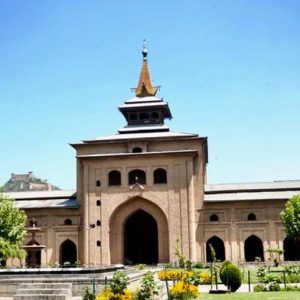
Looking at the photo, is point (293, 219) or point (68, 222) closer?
point (293, 219)

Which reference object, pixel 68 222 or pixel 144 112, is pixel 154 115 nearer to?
pixel 144 112

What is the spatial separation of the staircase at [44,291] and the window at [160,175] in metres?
26.2

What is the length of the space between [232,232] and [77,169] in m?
14.2

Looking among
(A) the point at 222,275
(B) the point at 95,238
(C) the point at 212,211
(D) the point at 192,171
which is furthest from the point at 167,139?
(A) the point at 222,275

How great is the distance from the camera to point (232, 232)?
43344 mm

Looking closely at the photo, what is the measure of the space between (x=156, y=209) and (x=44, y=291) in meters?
26.1

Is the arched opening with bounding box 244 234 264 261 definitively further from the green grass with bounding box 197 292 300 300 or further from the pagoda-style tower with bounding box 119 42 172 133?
the green grass with bounding box 197 292 300 300

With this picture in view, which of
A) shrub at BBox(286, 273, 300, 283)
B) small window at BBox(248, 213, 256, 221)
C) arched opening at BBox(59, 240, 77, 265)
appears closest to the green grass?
shrub at BBox(286, 273, 300, 283)

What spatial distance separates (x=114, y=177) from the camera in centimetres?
4488

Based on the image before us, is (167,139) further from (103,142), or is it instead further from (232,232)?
(232,232)

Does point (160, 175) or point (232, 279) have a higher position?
point (160, 175)

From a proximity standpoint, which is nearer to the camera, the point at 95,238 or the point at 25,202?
the point at 95,238

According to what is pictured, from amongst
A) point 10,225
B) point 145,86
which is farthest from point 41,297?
point 145,86

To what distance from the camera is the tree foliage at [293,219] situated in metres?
39.0
